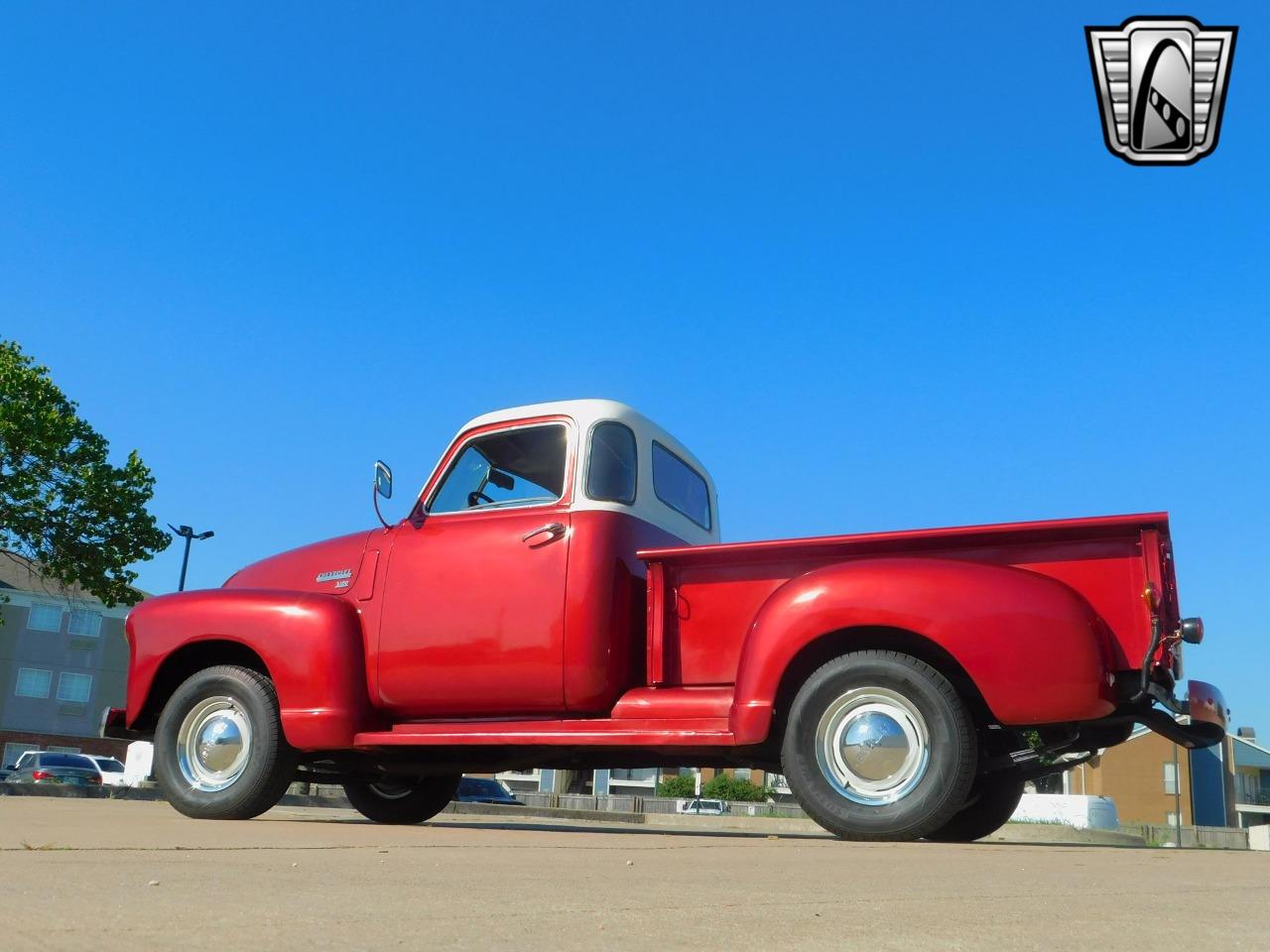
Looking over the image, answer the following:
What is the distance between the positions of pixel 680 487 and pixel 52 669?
5734 cm

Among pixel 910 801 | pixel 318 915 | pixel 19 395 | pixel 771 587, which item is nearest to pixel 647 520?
pixel 771 587

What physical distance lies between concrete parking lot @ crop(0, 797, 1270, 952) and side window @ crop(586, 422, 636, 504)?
2.50 meters

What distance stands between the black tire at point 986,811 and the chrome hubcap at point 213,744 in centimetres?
402

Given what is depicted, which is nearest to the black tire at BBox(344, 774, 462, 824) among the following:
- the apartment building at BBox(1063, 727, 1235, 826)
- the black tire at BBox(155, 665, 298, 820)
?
the black tire at BBox(155, 665, 298, 820)

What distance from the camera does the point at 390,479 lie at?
750 centimetres

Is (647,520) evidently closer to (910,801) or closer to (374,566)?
(374,566)

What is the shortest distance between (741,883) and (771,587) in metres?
2.73

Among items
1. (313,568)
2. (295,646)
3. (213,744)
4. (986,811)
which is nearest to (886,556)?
(986,811)

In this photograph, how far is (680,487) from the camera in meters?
7.77

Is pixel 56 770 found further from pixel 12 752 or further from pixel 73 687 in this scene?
pixel 73 687

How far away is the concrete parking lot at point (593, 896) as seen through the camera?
227cm

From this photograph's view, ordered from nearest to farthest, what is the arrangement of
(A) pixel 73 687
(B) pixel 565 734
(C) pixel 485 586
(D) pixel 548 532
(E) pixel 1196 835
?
(B) pixel 565 734 < (D) pixel 548 532 < (C) pixel 485 586 < (E) pixel 1196 835 < (A) pixel 73 687

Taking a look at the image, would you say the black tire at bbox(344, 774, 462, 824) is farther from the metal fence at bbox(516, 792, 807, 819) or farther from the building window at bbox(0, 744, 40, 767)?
the building window at bbox(0, 744, 40, 767)

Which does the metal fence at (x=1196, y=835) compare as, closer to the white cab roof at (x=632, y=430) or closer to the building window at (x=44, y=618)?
the white cab roof at (x=632, y=430)
